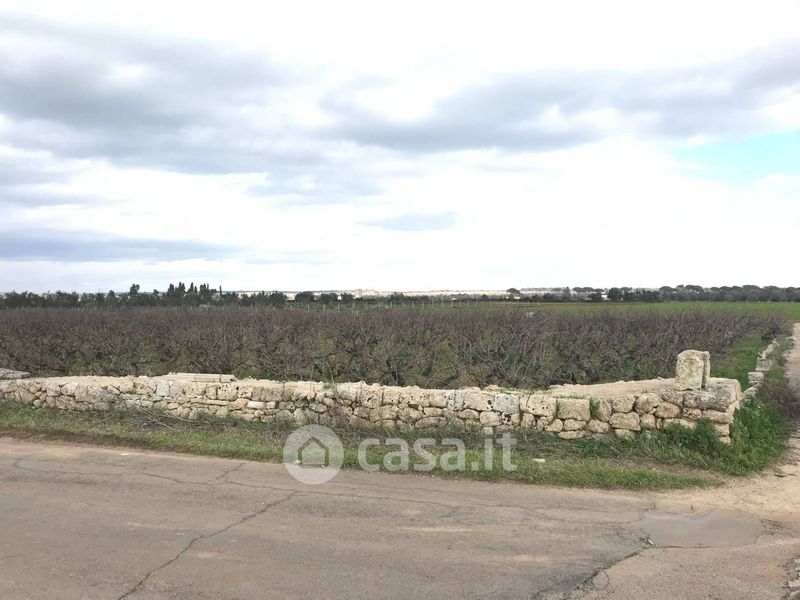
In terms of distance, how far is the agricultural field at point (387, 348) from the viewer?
15.8m

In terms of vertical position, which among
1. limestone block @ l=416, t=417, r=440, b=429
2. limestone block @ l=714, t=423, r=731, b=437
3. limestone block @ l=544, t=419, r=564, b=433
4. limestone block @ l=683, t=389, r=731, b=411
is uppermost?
limestone block @ l=683, t=389, r=731, b=411

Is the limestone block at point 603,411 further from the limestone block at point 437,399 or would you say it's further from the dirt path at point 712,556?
the limestone block at point 437,399

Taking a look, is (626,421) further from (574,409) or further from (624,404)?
(574,409)

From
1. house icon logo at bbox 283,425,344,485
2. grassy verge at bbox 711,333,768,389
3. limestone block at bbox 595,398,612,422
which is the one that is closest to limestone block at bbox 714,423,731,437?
limestone block at bbox 595,398,612,422

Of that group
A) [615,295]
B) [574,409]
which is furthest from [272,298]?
[574,409]

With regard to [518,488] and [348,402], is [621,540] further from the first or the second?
[348,402]

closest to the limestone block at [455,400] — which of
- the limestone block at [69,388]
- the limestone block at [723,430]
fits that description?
the limestone block at [723,430]

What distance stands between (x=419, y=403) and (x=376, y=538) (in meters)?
3.72

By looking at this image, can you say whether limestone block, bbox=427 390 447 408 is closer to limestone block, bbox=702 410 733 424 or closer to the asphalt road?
the asphalt road

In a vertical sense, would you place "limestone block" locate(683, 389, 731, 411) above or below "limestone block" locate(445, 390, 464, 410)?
above

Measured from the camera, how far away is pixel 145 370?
1936 cm

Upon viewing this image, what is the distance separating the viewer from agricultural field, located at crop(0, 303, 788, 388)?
15.8 meters

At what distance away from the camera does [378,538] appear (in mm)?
4945

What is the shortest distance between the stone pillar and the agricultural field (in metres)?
6.19
